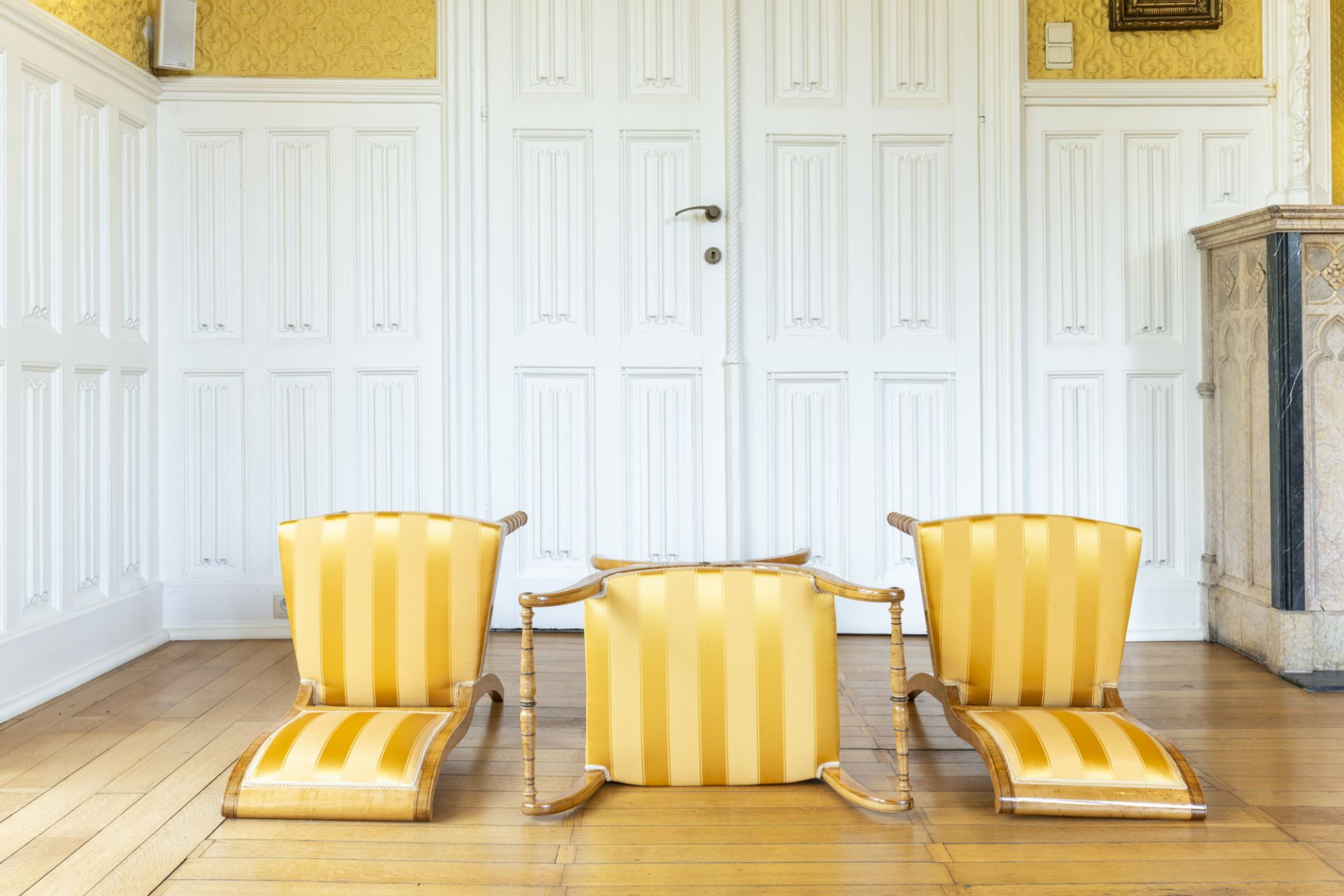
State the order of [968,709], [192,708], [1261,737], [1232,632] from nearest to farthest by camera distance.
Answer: [968,709], [1261,737], [192,708], [1232,632]

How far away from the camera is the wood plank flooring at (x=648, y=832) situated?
2.01 m

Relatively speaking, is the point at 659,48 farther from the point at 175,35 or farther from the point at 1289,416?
the point at 1289,416

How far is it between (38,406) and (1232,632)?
4225 millimetres

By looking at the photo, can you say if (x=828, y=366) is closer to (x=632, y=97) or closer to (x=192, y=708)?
(x=632, y=97)

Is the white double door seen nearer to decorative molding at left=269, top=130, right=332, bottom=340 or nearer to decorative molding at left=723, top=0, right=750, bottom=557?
decorative molding at left=723, top=0, right=750, bottom=557

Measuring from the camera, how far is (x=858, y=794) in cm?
233

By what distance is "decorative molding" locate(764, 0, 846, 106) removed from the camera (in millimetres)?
4168

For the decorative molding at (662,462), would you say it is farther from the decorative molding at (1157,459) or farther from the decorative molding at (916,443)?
the decorative molding at (1157,459)

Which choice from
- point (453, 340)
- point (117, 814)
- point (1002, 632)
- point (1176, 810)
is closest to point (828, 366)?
point (453, 340)

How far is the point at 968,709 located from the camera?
2.64 metres

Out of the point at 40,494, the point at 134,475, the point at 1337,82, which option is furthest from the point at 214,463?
the point at 1337,82

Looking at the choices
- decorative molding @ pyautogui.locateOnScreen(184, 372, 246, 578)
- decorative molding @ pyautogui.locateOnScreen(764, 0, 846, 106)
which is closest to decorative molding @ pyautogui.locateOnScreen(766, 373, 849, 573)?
decorative molding @ pyautogui.locateOnScreen(764, 0, 846, 106)

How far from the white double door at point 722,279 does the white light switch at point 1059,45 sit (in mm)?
329

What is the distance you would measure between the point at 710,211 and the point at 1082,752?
2528 mm
